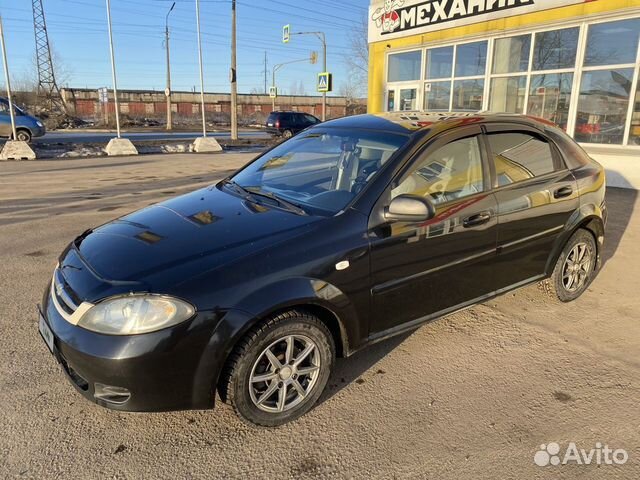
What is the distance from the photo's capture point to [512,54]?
12.4 m

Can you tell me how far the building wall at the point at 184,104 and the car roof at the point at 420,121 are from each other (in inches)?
2107

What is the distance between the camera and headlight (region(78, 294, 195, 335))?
2242 millimetres

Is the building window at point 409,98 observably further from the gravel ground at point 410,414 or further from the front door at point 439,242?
the front door at point 439,242

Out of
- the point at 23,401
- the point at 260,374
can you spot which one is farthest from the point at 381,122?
the point at 23,401

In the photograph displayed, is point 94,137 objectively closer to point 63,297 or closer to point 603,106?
point 603,106

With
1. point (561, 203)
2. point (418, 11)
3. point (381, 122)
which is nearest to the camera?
point (381, 122)

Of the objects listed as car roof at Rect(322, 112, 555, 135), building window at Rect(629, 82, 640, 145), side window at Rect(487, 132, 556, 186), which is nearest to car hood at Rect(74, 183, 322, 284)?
car roof at Rect(322, 112, 555, 135)

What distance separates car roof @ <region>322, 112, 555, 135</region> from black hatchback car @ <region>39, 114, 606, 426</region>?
0.8 inches

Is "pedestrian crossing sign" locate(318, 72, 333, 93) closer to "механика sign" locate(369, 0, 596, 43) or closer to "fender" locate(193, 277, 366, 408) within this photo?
"механика sign" locate(369, 0, 596, 43)

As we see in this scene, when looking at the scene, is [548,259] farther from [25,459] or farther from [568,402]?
[25,459]

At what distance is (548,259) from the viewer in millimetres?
3943

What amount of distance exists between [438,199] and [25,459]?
275cm

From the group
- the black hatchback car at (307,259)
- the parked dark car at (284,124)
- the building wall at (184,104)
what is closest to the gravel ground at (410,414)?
the black hatchback car at (307,259)

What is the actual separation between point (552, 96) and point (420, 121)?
10046 mm
